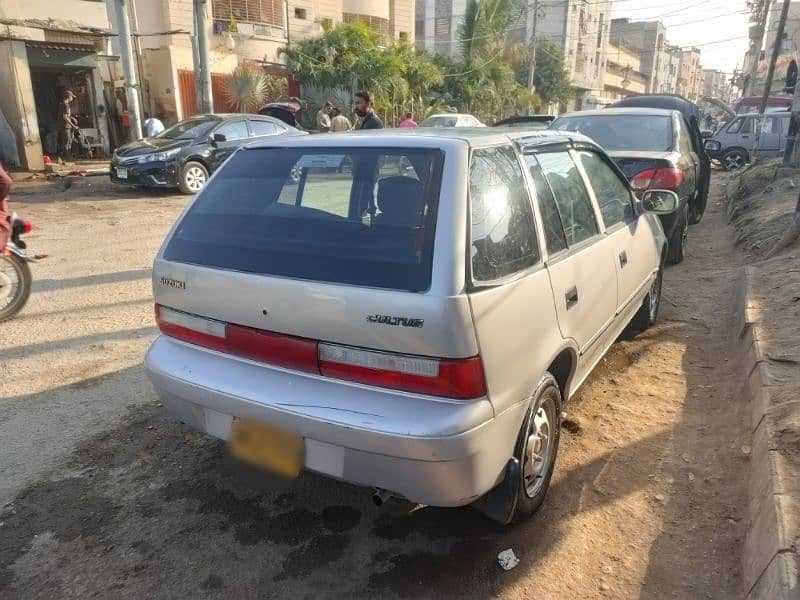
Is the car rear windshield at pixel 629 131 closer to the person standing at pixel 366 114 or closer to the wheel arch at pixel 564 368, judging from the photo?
the person standing at pixel 366 114

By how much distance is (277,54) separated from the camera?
25234mm

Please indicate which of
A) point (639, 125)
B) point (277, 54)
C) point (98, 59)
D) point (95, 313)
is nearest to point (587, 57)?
point (277, 54)

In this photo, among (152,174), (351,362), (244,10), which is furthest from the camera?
(244,10)

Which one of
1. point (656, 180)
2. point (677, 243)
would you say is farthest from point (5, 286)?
point (677, 243)

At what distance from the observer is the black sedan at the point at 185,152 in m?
11.5

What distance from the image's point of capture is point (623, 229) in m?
3.99

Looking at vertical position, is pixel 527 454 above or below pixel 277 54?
below

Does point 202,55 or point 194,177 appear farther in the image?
point 202,55

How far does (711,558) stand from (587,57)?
6456 centimetres

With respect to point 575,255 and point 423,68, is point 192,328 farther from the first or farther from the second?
point 423,68

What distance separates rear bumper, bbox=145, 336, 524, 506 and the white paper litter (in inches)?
17.3

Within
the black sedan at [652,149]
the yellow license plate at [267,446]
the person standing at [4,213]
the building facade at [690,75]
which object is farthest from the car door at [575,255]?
the building facade at [690,75]

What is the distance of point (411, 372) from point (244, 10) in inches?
Result: 1035

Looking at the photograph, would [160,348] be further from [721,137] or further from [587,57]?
[587,57]
